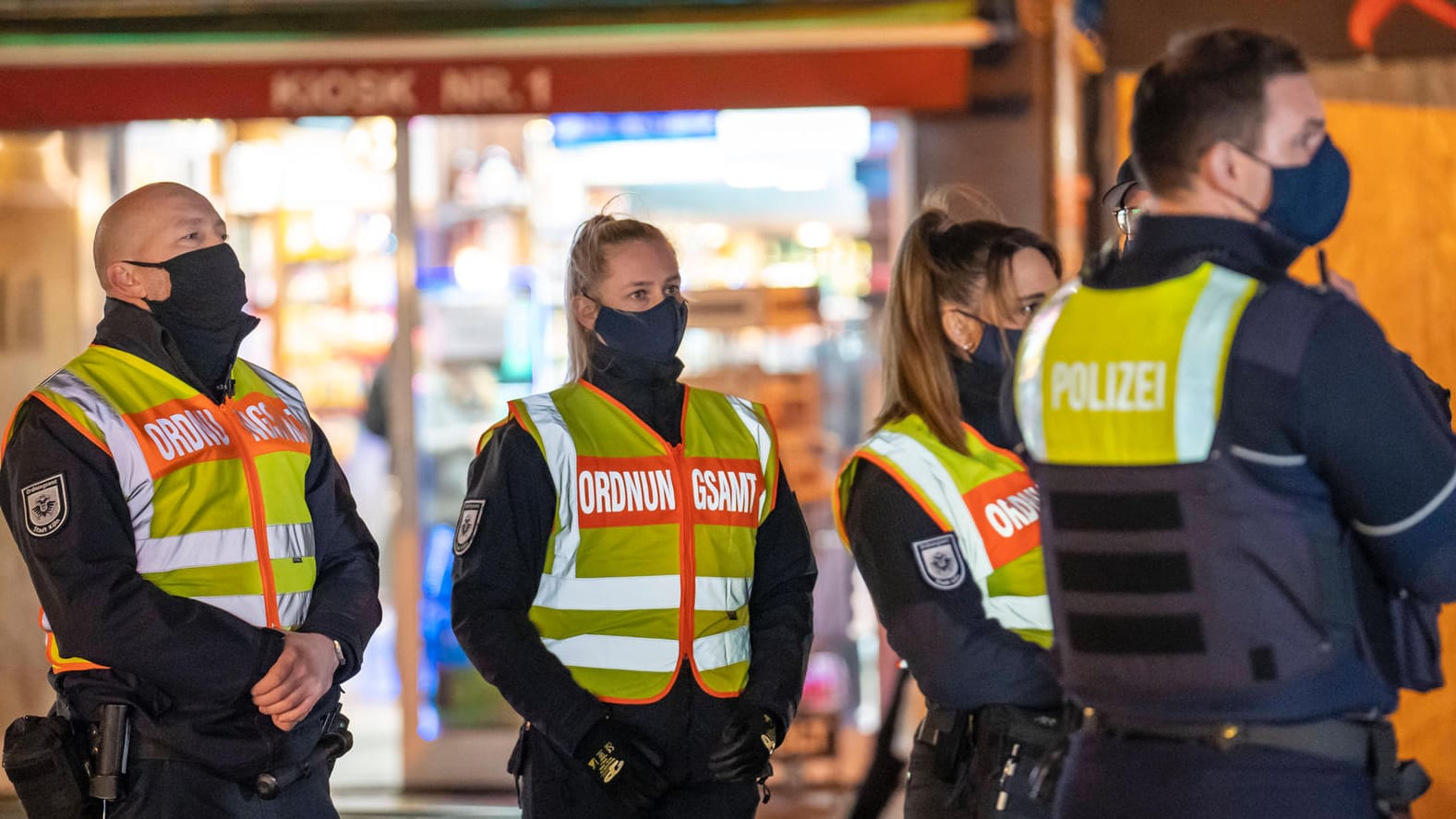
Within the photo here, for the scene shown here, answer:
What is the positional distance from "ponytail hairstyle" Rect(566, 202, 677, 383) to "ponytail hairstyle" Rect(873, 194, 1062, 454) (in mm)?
514

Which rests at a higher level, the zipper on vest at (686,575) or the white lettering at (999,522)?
the white lettering at (999,522)

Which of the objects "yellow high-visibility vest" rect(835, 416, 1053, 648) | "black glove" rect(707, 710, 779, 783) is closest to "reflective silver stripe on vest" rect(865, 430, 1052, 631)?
"yellow high-visibility vest" rect(835, 416, 1053, 648)

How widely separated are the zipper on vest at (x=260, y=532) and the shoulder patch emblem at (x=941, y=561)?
1248mm

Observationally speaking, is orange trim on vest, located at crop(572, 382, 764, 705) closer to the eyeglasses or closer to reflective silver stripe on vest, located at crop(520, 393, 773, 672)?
reflective silver stripe on vest, located at crop(520, 393, 773, 672)

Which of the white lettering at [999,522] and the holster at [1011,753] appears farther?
the white lettering at [999,522]

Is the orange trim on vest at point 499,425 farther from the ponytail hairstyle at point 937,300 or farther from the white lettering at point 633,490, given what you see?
the ponytail hairstyle at point 937,300

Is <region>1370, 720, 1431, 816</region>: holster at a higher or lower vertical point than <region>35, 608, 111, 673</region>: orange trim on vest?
higher

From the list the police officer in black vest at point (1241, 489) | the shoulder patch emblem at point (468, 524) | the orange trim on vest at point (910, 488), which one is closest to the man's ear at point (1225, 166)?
the police officer in black vest at point (1241, 489)

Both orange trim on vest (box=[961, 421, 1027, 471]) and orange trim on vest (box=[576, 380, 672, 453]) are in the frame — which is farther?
orange trim on vest (box=[576, 380, 672, 453])

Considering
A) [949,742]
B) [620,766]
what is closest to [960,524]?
[949,742]

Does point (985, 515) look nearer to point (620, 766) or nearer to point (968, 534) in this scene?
point (968, 534)

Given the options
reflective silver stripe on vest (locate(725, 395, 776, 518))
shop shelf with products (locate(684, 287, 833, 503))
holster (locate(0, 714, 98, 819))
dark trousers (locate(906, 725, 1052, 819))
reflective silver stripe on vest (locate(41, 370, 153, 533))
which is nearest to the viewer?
dark trousers (locate(906, 725, 1052, 819))

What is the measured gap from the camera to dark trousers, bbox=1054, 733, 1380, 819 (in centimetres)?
190

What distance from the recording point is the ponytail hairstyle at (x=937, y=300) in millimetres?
2967
